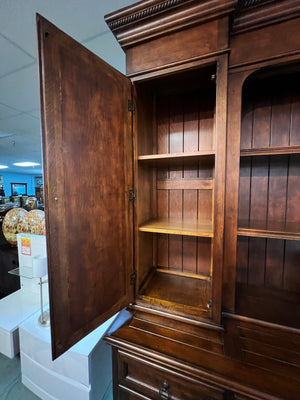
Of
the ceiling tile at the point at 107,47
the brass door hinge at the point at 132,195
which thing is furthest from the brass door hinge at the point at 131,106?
the ceiling tile at the point at 107,47

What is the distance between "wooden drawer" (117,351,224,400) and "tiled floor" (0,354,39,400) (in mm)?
1131

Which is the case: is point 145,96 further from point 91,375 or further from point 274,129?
point 91,375

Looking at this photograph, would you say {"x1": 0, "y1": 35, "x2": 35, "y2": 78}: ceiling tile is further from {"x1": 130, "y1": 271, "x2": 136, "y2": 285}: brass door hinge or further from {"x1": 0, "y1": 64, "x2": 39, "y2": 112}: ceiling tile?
{"x1": 130, "y1": 271, "x2": 136, "y2": 285}: brass door hinge

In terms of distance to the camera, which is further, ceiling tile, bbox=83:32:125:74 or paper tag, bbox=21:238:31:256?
paper tag, bbox=21:238:31:256

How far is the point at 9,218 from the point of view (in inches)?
73.6

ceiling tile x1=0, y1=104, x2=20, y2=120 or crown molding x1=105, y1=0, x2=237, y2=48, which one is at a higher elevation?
ceiling tile x1=0, y1=104, x2=20, y2=120

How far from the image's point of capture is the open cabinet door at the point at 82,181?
24.2 inches

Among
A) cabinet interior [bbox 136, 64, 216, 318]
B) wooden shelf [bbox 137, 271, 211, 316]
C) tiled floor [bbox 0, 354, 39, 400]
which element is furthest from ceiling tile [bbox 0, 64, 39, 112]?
tiled floor [bbox 0, 354, 39, 400]

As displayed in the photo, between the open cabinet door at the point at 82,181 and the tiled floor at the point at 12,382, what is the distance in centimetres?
135

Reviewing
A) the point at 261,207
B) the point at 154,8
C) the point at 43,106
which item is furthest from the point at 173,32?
the point at 261,207

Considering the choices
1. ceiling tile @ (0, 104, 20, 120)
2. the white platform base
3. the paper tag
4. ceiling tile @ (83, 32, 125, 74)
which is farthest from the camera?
ceiling tile @ (0, 104, 20, 120)

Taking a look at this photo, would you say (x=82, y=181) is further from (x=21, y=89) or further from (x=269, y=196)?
(x=21, y=89)

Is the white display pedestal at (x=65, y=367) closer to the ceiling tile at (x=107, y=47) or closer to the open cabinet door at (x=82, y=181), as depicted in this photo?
the open cabinet door at (x=82, y=181)

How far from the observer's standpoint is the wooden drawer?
2.31 ft
